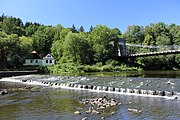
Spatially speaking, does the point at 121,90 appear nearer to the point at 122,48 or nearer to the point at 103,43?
the point at 103,43

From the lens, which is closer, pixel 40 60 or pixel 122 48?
pixel 40 60

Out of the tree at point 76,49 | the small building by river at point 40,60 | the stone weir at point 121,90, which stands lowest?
the stone weir at point 121,90

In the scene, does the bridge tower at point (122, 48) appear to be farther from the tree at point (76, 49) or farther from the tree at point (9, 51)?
the tree at point (9, 51)

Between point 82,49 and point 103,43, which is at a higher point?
point 103,43

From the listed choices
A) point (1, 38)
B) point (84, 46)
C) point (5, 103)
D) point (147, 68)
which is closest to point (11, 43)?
point (1, 38)

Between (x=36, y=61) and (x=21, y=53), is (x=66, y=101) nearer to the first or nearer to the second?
(x=21, y=53)

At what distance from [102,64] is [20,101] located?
5130cm

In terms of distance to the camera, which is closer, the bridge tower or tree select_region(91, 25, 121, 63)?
tree select_region(91, 25, 121, 63)

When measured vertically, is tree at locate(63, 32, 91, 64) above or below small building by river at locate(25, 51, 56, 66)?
above

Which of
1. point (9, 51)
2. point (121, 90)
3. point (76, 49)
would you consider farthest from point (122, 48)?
point (121, 90)

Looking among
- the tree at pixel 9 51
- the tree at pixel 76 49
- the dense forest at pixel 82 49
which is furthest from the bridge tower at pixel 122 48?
the tree at pixel 9 51

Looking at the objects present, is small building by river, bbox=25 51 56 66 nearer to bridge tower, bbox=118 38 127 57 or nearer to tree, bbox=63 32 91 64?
tree, bbox=63 32 91 64

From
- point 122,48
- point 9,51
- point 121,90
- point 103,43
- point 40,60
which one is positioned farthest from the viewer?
point 122,48

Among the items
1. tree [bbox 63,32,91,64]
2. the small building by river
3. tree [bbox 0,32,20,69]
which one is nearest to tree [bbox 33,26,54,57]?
the small building by river
